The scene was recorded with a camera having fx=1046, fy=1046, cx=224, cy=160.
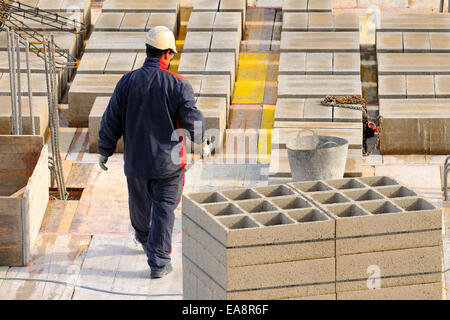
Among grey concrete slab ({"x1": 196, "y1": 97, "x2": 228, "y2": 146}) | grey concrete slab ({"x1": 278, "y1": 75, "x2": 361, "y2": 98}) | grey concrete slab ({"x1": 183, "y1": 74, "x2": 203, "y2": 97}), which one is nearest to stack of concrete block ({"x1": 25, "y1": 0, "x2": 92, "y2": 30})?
grey concrete slab ({"x1": 183, "y1": 74, "x2": 203, "y2": 97})

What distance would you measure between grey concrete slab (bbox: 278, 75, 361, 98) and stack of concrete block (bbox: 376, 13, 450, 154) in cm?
39

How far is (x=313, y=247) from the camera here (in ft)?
22.6

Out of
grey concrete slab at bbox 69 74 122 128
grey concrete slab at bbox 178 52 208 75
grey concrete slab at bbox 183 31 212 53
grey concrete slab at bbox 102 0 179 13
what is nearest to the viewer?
grey concrete slab at bbox 69 74 122 128

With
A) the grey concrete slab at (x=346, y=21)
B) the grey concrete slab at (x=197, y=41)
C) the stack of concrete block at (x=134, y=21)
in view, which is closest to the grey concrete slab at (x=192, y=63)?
the grey concrete slab at (x=197, y=41)

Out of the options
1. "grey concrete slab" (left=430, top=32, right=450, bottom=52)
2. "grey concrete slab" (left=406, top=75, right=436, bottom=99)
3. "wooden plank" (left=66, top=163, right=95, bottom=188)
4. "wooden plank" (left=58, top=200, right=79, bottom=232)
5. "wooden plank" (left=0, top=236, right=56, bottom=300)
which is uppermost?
"grey concrete slab" (left=430, top=32, right=450, bottom=52)

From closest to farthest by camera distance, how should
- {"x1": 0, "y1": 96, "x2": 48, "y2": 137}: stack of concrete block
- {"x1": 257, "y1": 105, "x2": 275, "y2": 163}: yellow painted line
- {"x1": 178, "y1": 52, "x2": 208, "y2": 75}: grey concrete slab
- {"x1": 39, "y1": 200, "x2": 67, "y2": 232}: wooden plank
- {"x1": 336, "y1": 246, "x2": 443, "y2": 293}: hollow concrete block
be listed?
{"x1": 336, "y1": 246, "x2": 443, "y2": 293}: hollow concrete block
{"x1": 39, "y1": 200, "x2": 67, "y2": 232}: wooden plank
{"x1": 257, "y1": 105, "x2": 275, "y2": 163}: yellow painted line
{"x1": 0, "y1": 96, "x2": 48, "y2": 137}: stack of concrete block
{"x1": 178, "y1": 52, "x2": 208, "y2": 75}: grey concrete slab

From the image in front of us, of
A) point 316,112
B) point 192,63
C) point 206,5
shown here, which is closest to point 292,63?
point 192,63

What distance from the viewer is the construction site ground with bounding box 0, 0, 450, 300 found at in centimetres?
888

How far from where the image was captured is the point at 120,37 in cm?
1577

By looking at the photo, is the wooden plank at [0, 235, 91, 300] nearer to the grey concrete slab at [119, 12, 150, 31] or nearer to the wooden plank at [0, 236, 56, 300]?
the wooden plank at [0, 236, 56, 300]
